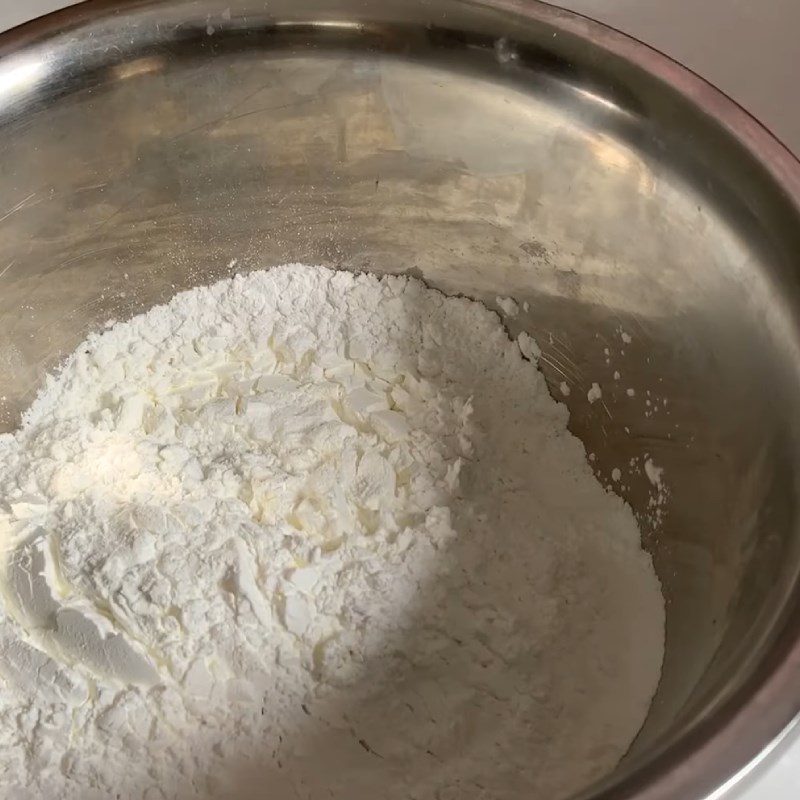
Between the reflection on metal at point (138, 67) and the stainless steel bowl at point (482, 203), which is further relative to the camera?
the reflection on metal at point (138, 67)

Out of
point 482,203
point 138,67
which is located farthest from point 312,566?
point 138,67

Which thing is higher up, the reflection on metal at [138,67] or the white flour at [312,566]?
the reflection on metal at [138,67]

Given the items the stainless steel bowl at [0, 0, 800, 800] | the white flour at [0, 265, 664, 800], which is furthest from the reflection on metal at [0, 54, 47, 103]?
the white flour at [0, 265, 664, 800]

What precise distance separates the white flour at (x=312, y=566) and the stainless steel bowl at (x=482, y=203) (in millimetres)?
51

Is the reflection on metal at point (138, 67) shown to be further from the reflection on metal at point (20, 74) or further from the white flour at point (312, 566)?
the white flour at point (312, 566)

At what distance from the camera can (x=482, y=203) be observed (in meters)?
0.96

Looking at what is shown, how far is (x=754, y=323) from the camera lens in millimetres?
731

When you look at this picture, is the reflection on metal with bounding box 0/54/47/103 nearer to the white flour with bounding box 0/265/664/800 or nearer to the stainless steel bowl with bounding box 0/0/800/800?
the stainless steel bowl with bounding box 0/0/800/800

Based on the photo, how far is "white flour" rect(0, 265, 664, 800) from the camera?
0.75 metres

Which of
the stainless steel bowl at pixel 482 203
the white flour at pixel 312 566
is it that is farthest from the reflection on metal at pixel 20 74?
the white flour at pixel 312 566

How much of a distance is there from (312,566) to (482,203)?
443mm

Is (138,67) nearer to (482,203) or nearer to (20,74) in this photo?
(20,74)

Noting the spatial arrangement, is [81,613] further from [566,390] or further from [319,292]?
[566,390]

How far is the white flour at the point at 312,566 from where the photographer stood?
754 mm
